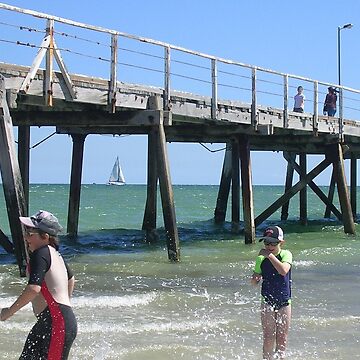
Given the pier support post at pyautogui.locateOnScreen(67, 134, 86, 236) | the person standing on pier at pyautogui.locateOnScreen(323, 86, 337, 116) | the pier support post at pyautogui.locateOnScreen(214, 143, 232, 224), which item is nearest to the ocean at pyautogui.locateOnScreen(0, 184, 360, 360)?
the pier support post at pyautogui.locateOnScreen(67, 134, 86, 236)

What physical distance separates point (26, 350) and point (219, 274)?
9.00m

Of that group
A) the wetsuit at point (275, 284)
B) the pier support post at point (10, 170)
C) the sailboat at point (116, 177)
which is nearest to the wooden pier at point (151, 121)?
the pier support post at point (10, 170)

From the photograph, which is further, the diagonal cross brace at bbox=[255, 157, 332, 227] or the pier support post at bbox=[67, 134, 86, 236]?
the diagonal cross brace at bbox=[255, 157, 332, 227]

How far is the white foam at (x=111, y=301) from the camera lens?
9.92 meters

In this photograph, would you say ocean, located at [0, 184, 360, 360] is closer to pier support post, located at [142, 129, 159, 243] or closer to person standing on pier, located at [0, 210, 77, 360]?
pier support post, located at [142, 129, 159, 243]

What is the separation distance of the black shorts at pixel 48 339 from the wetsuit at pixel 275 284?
2150mm

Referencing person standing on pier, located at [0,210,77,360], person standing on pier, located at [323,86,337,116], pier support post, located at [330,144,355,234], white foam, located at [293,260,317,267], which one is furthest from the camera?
person standing on pier, located at [323,86,337,116]

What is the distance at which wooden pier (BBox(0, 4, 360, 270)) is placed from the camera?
35.9 ft

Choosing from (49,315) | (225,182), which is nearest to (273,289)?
(49,315)

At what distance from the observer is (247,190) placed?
17422 millimetres

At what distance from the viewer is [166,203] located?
45.7 ft

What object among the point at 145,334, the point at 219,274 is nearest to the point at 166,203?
the point at 219,274

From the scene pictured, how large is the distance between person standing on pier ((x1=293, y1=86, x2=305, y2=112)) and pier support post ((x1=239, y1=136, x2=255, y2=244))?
2.18m

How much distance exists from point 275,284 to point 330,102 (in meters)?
15.0
